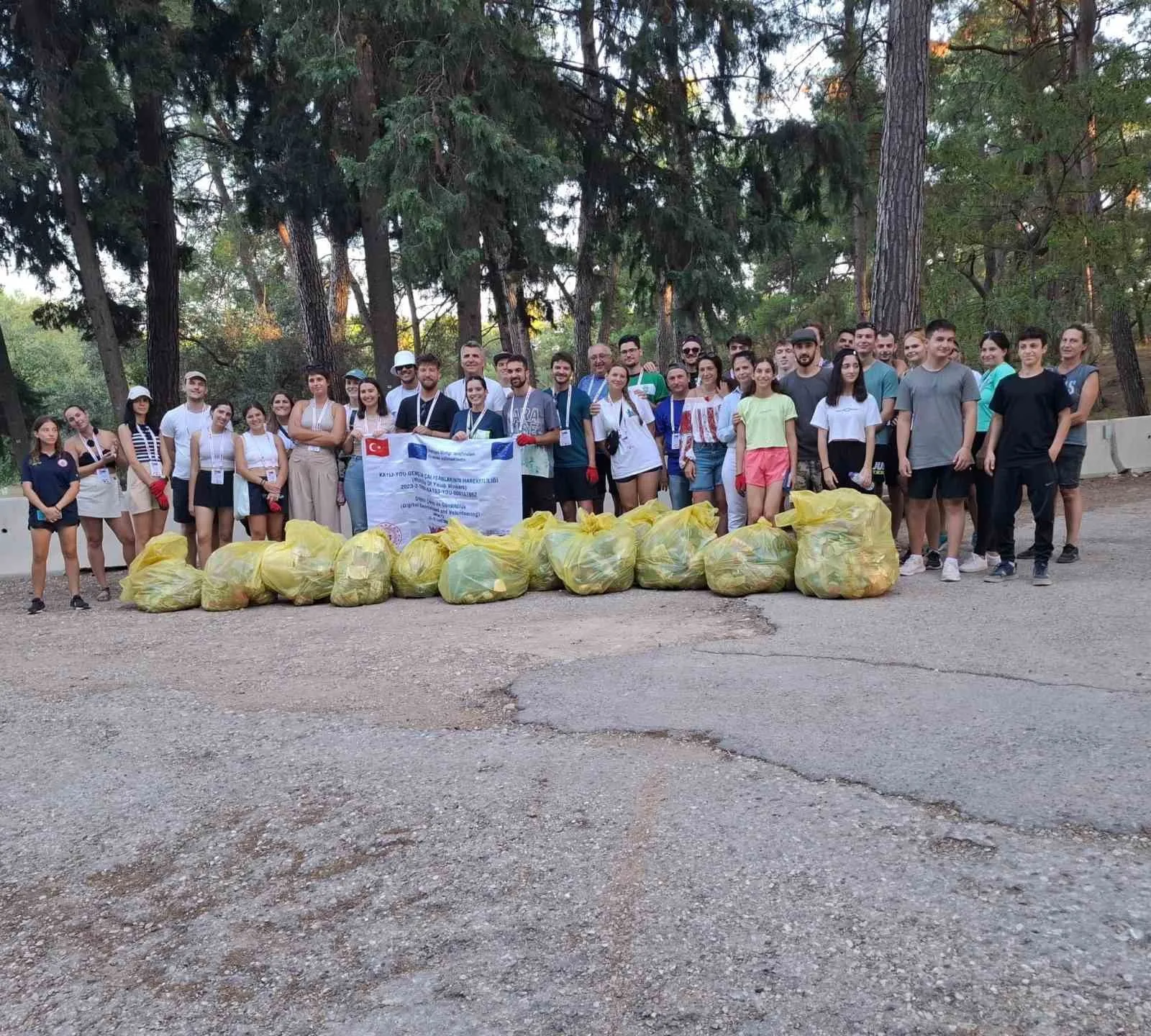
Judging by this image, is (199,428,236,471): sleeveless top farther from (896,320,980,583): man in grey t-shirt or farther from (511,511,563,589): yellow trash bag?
(896,320,980,583): man in grey t-shirt

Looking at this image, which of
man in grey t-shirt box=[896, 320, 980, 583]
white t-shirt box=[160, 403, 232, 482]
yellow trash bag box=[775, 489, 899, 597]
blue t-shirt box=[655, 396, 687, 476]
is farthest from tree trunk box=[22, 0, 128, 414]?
man in grey t-shirt box=[896, 320, 980, 583]

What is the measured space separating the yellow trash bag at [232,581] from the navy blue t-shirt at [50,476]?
159cm

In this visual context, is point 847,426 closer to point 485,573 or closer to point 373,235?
point 485,573

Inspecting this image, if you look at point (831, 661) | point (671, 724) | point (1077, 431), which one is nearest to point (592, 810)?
point (671, 724)

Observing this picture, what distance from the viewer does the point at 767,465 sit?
24.2ft

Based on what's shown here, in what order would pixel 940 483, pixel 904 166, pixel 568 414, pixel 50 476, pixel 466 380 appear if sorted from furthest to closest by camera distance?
pixel 904 166 < pixel 466 380 < pixel 568 414 < pixel 50 476 < pixel 940 483

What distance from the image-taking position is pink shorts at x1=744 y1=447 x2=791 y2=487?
734 cm

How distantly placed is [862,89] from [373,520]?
450 inches

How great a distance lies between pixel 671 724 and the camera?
4.11 metres

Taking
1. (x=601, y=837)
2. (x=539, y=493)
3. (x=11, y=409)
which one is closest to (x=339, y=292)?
(x=11, y=409)

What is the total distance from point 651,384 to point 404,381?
223 centimetres

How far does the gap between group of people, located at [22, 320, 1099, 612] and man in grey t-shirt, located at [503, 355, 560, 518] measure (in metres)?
0.01

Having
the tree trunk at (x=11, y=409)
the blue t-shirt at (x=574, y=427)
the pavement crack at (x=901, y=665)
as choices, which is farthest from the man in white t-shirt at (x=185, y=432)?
the tree trunk at (x=11, y=409)

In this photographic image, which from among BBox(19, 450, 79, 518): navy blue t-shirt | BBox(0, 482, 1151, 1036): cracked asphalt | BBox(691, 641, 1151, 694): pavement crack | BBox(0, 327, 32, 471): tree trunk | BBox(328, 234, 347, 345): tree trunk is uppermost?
BBox(328, 234, 347, 345): tree trunk
